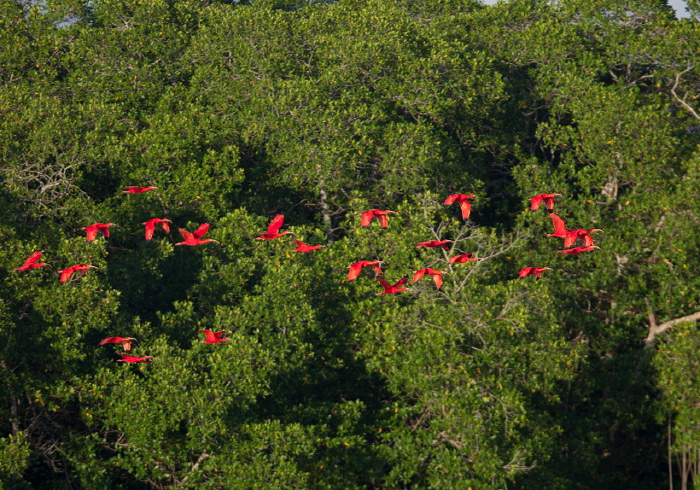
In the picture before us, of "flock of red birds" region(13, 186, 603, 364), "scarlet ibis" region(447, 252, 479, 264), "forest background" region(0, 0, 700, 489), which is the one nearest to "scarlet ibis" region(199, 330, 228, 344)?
"flock of red birds" region(13, 186, 603, 364)

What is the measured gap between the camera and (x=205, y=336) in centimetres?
1944

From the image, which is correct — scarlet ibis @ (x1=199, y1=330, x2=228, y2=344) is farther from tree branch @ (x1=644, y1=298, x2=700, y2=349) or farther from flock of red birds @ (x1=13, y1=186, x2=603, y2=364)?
tree branch @ (x1=644, y1=298, x2=700, y2=349)

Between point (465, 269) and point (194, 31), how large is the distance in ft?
39.3

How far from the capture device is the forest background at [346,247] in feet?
61.8

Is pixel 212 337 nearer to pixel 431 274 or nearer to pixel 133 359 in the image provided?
pixel 133 359

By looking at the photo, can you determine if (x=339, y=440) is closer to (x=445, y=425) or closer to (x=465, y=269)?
(x=445, y=425)

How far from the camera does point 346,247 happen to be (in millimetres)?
22469

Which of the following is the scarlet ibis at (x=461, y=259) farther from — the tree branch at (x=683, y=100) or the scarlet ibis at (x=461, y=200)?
the tree branch at (x=683, y=100)

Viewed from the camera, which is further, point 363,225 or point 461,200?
point 363,225

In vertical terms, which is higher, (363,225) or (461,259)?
(363,225)

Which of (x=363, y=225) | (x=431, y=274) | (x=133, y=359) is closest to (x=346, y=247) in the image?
(x=133, y=359)

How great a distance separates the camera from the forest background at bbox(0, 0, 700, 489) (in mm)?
→ 18828

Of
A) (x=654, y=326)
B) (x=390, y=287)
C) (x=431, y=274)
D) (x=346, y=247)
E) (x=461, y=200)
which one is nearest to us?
(x=461, y=200)

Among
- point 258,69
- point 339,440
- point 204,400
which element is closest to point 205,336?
point 204,400
